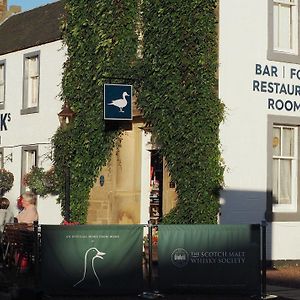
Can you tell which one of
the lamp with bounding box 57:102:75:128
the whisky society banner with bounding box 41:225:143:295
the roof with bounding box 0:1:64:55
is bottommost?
the whisky society banner with bounding box 41:225:143:295

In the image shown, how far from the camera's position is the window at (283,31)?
2069cm

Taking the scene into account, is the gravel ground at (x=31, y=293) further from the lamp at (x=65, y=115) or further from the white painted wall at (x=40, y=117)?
the white painted wall at (x=40, y=117)

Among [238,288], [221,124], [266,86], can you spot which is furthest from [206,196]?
[238,288]

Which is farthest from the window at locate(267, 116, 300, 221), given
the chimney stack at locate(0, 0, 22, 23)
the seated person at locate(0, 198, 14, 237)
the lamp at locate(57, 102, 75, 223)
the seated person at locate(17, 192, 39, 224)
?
the chimney stack at locate(0, 0, 22, 23)

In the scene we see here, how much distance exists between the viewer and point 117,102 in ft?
69.6

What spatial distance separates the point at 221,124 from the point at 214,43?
1800 mm

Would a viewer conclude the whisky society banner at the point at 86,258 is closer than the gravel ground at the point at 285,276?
Yes

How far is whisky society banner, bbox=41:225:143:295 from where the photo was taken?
14.1m

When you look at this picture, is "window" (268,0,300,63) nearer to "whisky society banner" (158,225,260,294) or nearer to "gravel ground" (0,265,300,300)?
"gravel ground" (0,265,300,300)

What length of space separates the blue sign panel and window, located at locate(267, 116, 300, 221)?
10.8 ft

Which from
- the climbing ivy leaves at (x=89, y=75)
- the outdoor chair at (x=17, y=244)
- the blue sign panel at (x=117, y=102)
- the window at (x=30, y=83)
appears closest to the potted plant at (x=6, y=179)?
the window at (x=30, y=83)

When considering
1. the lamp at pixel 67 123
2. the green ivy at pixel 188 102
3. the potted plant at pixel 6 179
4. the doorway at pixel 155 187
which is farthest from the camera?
the potted plant at pixel 6 179

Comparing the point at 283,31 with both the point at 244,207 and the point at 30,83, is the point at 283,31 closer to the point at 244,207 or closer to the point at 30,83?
the point at 244,207

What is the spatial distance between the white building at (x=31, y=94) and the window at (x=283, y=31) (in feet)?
20.8
